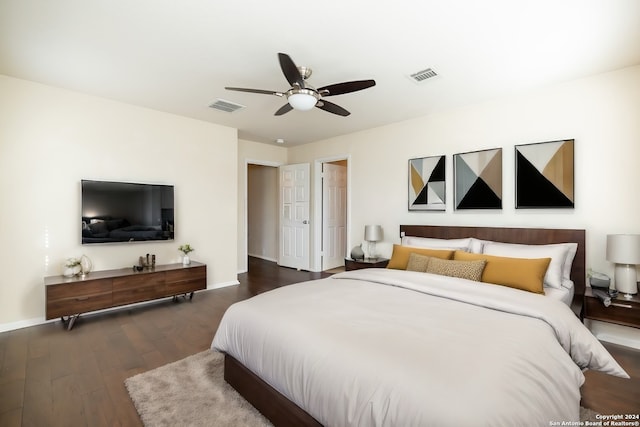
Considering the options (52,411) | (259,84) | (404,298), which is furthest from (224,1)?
(52,411)

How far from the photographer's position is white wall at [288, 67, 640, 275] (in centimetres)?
278

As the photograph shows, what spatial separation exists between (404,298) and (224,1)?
2.39 m

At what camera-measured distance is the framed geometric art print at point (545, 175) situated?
304 cm

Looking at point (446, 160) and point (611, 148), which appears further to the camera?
point (446, 160)

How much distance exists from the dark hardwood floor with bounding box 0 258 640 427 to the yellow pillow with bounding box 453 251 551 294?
739mm

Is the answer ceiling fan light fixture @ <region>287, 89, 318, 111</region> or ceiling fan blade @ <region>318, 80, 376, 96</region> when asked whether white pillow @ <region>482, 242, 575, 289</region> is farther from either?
ceiling fan light fixture @ <region>287, 89, 318, 111</region>

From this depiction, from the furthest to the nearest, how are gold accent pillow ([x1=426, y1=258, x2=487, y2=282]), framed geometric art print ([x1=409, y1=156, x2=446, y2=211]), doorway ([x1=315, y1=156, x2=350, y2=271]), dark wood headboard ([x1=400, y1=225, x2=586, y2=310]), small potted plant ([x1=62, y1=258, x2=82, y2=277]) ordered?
doorway ([x1=315, y1=156, x2=350, y2=271])
framed geometric art print ([x1=409, y1=156, x2=446, y2=211])
small potted plant ([x1=62, y1=258, x2=82, y2=277])
dark wood headboard ([x1=400, y1=225, x2=586, y2=310])
gold accent pillow ([x1=426, y1=258, x2=487, y2=282])

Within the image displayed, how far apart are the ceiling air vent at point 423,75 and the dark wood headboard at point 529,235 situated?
185 cm

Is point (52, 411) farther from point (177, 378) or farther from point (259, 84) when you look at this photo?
point (259, 84)

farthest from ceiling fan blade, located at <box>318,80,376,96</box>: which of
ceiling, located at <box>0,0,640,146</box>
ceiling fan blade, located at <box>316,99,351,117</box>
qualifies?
ceiling, located at <box>0,0,640,146</box>

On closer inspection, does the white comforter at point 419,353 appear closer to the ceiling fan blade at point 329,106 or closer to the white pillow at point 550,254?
the white pillow at point 550,254

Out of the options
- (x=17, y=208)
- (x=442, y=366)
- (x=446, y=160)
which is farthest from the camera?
(x=446, y=160)

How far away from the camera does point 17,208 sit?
10.2 feet

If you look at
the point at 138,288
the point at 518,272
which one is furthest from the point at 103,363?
the point at 518,272
